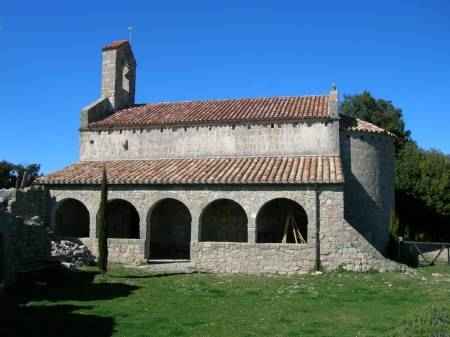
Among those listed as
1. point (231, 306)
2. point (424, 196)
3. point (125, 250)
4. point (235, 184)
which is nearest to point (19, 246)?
point (125, 250)

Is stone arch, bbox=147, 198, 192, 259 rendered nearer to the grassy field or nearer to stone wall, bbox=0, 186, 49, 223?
stone wall, bbox=0, 186, 49, 223

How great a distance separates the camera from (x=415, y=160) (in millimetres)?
33562

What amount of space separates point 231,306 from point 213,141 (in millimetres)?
12242

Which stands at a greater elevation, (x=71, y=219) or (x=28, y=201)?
(x=28, y=201)

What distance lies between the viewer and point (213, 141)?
944 inches

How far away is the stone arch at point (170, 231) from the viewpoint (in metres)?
23.5

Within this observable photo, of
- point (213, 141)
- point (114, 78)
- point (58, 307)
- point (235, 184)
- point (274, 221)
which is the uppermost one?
point (114, 78)

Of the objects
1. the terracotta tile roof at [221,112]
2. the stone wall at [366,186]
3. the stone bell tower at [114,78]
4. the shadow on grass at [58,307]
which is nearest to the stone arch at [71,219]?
the terracotta tile roof at [221,112]

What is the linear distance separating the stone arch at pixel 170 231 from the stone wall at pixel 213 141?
2521 mm

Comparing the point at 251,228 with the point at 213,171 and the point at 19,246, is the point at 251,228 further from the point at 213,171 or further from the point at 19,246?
the point at 19,246

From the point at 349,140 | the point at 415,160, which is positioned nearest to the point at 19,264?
the point at 349,140

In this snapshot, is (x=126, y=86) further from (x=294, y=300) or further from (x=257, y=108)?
(x=294, y=300)

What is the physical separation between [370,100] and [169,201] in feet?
83.1

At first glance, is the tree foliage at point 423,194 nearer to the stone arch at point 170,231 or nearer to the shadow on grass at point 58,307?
the stone arch at point 170,231
